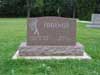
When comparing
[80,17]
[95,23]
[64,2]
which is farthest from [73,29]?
[64,2]

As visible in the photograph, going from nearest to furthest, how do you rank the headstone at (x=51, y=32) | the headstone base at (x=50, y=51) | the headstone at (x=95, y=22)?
the headstone base at (x=50, y=51) → the headstone at (x=51, y=32) → the headstone at (x=95, y=22)

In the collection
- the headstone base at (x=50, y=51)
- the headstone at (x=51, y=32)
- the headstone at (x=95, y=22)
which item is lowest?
the headstone at (x=95, y=22)

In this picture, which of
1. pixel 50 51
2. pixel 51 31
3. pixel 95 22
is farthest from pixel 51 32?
pixel 95 22

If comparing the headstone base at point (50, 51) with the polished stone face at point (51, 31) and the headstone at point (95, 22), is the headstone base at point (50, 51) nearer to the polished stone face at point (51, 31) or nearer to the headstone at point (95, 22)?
the polished stone face at point (51, 31)

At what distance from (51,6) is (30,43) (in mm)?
33360

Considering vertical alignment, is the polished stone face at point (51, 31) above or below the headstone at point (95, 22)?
above

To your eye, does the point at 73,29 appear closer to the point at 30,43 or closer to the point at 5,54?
the point at 30,43

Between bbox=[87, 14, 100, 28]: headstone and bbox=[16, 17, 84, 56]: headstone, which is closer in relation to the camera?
bbox=[16, 17, 84, 56]: headstone

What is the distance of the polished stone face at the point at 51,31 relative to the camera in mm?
7887

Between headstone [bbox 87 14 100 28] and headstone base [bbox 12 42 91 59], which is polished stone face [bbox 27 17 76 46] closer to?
headstone base [bbox 12 42 91 59]

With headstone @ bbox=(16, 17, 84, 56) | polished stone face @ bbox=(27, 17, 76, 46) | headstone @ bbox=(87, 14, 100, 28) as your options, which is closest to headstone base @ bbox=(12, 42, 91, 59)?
headstone @ bbox=(16, 17, 84, 56)

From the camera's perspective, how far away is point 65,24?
7.90m

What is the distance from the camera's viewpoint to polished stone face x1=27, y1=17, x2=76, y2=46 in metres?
7.89

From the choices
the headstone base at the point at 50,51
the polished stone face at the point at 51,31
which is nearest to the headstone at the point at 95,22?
the polished stone face at the point at 51,31
